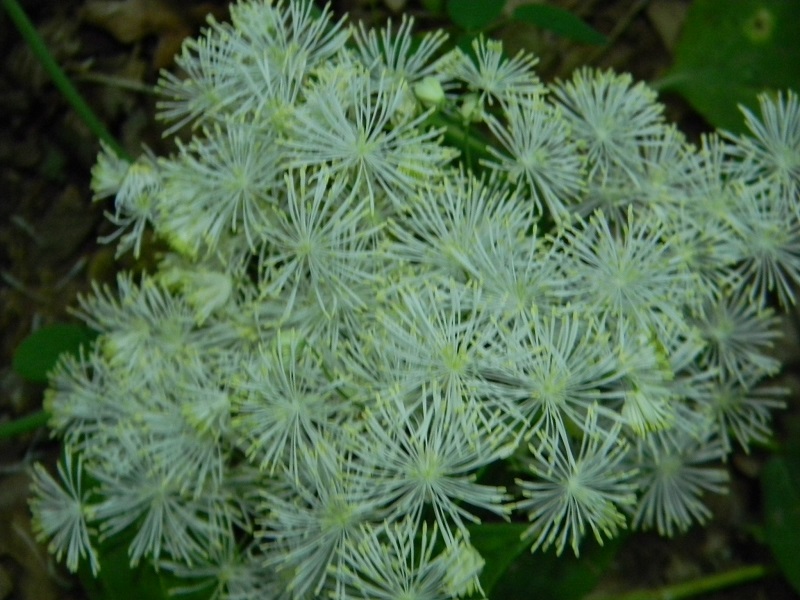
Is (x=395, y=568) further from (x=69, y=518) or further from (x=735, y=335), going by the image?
(x=735, y=335)

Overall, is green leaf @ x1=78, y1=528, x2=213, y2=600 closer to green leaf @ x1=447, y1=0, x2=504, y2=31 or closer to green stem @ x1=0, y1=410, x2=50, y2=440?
green stem @ x1=0, y1=410, x2=50, y2=440

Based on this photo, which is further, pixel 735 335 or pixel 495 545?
pixel 735 335

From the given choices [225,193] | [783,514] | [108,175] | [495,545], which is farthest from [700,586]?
[108,175]

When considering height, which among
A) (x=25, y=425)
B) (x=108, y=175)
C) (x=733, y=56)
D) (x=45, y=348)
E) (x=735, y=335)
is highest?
(x=733, y=56)

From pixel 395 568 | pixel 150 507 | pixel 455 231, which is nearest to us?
pixel 395 568

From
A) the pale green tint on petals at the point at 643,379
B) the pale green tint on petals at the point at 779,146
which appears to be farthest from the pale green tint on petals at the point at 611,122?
the pale green tint on petals at the point at 643,379

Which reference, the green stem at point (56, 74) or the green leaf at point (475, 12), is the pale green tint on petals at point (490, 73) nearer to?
the green leaf at point (475, 12)
